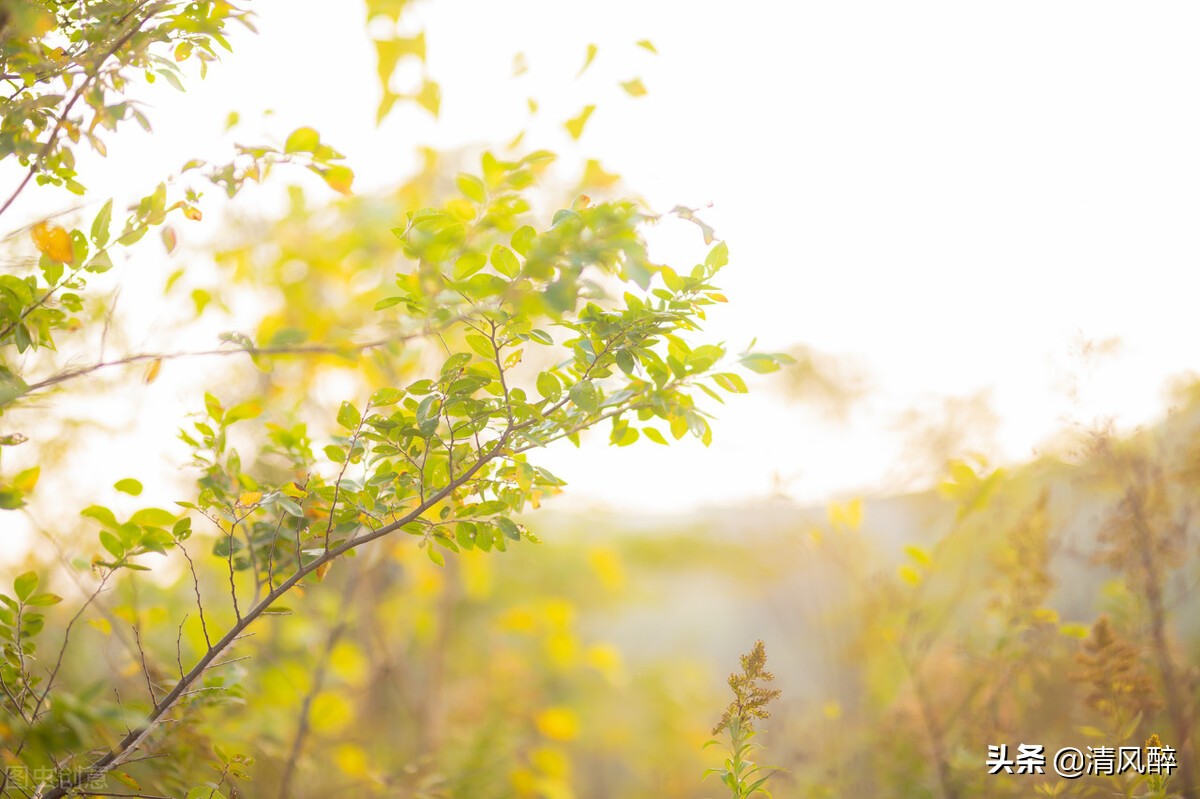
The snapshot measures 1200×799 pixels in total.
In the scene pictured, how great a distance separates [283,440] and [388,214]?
44cm

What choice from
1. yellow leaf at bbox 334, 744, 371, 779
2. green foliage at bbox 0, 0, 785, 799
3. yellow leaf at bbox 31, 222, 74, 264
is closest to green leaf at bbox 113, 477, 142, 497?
green foliage at bbox 0, 0, 785, 799

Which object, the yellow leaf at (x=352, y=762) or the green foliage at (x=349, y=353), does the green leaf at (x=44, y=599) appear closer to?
the green foliage at (x=349, y=353)

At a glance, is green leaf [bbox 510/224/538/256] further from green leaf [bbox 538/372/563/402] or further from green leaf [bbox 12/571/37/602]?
green leaf [bbox 12/571/37/602]

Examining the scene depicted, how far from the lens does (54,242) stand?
0.89 m

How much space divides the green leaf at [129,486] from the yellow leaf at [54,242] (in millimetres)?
274

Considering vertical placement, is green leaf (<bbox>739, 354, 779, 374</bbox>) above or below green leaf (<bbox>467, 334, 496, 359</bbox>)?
below

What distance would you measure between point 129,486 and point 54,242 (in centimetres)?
31

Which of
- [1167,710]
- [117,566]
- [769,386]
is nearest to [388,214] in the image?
[117,566]

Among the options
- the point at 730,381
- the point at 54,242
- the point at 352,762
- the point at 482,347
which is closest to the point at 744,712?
the point at 730,381

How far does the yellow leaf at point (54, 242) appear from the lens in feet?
2.90

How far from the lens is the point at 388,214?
4.22ft

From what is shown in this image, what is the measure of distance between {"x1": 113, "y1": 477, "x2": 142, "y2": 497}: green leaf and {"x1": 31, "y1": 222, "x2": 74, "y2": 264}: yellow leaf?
Result: 274 millimetres

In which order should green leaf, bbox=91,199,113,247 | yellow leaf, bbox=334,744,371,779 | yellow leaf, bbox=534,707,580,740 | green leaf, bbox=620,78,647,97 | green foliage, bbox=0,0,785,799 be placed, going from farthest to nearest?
yellow leaf, bbox=534,707,580,740
yellow leaf, bbox=334,744,371,779
green leaf, bbox=620,78,647,97
green leaf, bbox=91,199,113,247
green foliage, bbox=0,0,785,799

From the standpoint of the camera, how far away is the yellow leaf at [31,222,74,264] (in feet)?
2.90
